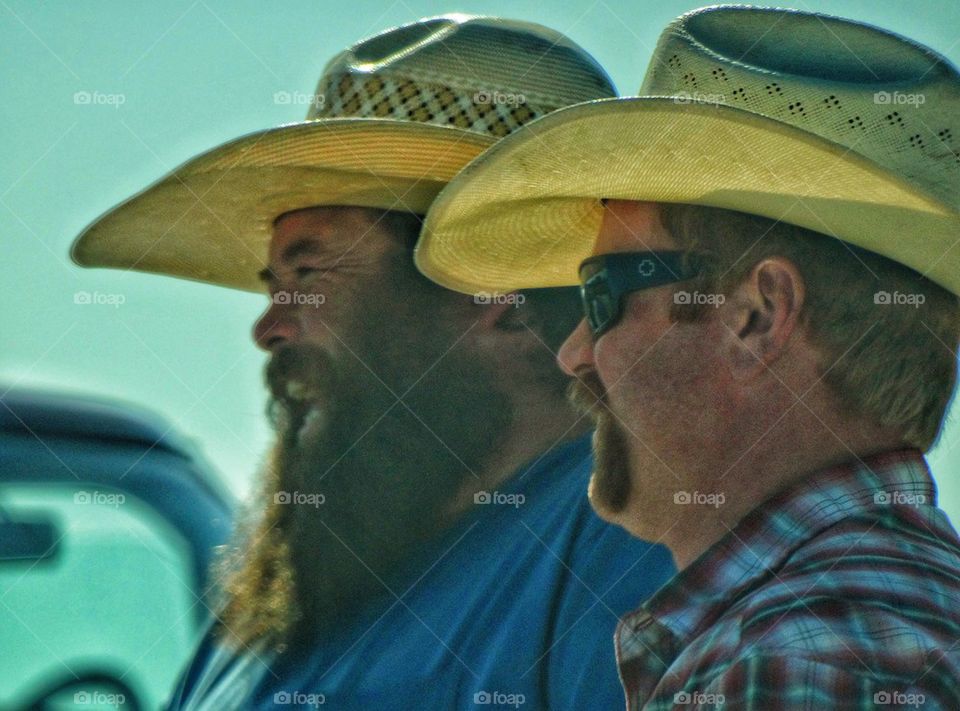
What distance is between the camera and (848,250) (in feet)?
7.04

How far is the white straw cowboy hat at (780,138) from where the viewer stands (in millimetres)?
2084

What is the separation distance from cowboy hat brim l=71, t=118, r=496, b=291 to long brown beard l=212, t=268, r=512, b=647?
1.01 ft

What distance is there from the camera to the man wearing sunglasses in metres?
1.91

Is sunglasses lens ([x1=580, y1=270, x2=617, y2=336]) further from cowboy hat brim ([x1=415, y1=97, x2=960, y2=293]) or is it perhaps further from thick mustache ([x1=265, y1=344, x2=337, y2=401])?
thick mustache ([x1=265, y1=344, x2=337, y2=401])

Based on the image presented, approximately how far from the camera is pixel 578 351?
2305mm

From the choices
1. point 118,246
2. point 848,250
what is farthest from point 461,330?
point 848,250

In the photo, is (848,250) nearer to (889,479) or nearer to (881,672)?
(889,479)

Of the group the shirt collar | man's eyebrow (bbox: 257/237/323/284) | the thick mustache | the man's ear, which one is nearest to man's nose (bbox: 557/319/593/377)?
the man's ear

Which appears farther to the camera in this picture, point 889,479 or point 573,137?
point 573,137

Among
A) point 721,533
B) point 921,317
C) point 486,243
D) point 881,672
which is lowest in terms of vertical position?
point 881,672

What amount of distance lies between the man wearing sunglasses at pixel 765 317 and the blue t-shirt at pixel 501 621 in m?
0.39

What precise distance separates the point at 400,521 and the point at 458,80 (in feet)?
2.95

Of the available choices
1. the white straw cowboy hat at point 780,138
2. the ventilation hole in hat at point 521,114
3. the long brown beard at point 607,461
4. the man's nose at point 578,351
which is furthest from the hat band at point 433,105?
the long brown beard at point 607,461

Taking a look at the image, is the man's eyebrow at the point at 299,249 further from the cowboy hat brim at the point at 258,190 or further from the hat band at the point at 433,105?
the hat band at the point at 433,105
